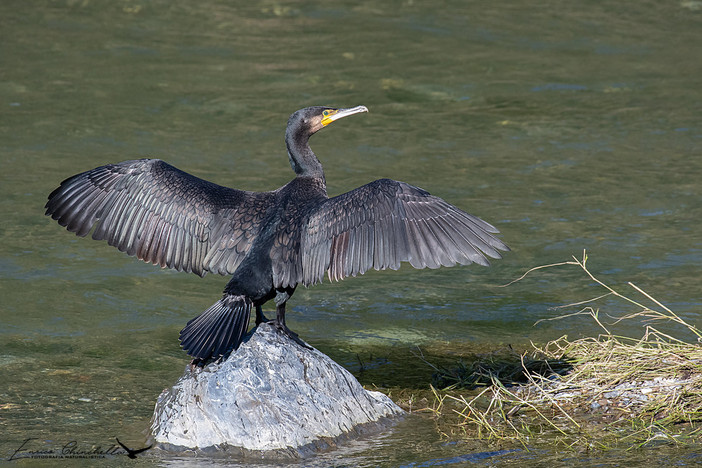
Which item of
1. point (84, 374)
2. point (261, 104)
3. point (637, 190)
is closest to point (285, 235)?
point (84, 374)

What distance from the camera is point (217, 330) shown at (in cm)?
559

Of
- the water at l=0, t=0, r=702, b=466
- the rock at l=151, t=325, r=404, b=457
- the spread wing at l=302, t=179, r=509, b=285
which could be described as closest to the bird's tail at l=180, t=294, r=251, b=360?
the rock at l=151, t=325, r=404, b=457

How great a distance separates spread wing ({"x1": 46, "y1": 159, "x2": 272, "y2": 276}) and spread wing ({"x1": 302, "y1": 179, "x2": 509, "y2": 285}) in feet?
1.55

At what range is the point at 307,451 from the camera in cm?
549

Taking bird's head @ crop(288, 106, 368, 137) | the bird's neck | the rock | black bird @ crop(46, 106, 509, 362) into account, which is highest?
bird's head @ crop(288, 106, 368, 137)

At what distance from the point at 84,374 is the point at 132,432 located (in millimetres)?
1069

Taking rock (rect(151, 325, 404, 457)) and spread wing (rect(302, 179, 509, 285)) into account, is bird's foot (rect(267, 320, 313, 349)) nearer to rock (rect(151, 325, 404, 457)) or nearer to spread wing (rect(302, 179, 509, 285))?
rock (rect(151, 325, 404, 457))

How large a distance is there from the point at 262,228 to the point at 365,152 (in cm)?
538

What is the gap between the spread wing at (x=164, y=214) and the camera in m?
6.34

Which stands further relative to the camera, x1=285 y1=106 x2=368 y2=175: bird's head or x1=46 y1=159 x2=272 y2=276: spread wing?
x1=285 y1=106 x2=368 y2=175: bird's head

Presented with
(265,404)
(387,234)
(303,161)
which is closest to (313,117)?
(303,161)

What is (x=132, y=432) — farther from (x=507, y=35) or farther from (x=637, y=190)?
(x=507, y=35)

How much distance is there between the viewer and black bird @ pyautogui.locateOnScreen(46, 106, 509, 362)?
5.75m

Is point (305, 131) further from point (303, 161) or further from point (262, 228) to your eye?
point (262, 228)
